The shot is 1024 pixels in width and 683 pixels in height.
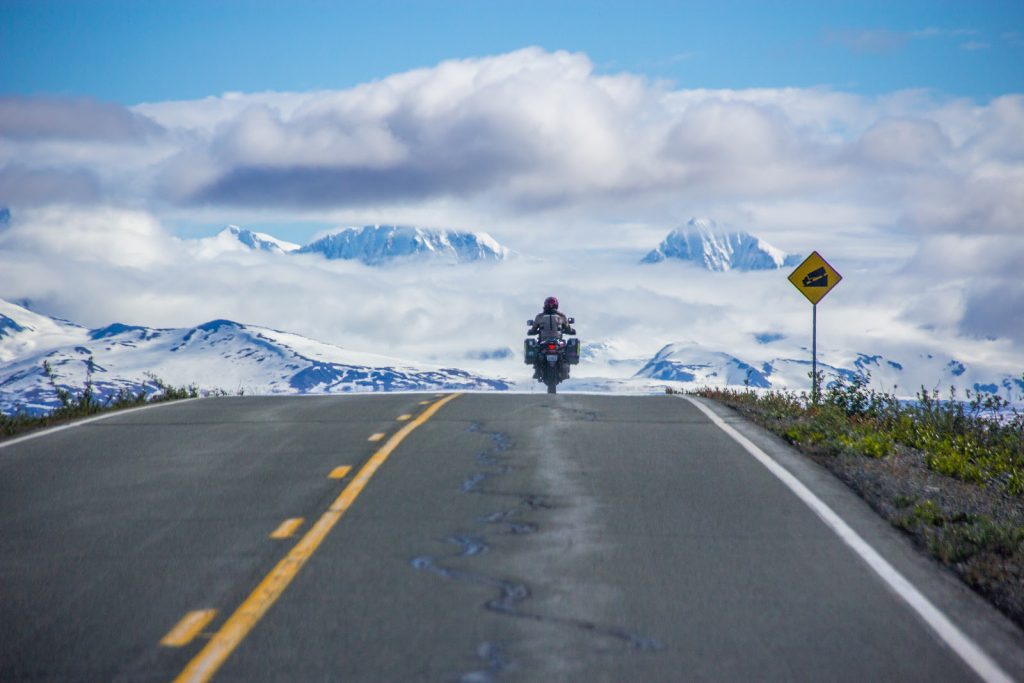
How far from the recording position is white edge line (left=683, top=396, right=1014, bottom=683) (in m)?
6.10

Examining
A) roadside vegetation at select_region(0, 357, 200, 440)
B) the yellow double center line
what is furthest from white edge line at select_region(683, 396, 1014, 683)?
roadside vegetation at select_region(0, 357, 200, 440)

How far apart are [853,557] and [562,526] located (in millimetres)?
2199

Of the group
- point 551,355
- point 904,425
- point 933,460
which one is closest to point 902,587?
point 933,460

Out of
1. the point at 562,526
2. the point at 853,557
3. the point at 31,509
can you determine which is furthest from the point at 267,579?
the point at 853,557

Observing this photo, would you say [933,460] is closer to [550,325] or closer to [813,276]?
[813,276]

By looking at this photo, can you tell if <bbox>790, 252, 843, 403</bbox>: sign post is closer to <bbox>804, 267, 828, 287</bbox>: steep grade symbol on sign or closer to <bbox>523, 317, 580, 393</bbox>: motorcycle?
<bbox>804, 267, 828, 287</bbox>: steep grade symbol on sign

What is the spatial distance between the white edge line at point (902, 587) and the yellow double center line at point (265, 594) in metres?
3.85

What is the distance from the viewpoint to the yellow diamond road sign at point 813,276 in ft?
79.2

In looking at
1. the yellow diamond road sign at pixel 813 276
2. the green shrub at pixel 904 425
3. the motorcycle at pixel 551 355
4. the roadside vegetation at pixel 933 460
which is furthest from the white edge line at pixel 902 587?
the motorcycle at pixel 551 355

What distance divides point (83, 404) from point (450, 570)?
12801 millimetres

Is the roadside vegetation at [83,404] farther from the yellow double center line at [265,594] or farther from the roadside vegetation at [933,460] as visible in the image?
the roadside vegetation at [933,460]

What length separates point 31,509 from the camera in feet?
32.8

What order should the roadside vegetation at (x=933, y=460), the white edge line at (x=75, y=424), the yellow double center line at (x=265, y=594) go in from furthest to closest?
1. the white edge line at (x=75, y=424)
2. the roadside vegetation at (x=933, y=460)
3. the yellow double center line at (x=265, y=594)

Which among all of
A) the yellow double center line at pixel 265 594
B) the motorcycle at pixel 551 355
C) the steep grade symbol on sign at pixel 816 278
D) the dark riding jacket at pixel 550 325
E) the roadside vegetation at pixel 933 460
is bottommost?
the yellow double center line at pixel 265 594
